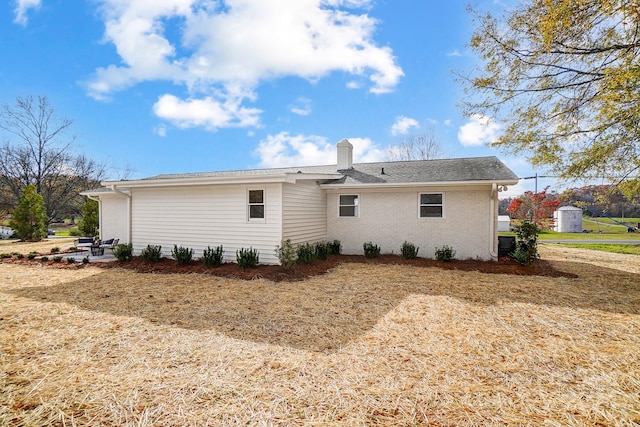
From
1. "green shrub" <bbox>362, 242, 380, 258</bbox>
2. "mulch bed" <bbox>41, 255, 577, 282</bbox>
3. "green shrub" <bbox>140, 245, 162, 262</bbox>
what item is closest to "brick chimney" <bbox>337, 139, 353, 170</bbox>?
"green shrub" <bbox>362, 242, 380, 258</bbox>

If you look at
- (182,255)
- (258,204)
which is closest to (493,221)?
(258,204)

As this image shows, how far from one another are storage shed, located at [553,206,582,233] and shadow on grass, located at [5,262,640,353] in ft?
90.2

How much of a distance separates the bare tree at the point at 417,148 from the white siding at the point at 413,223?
1541cm

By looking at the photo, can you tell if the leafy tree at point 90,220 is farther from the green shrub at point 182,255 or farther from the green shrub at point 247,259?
the green shrub at point 247,259

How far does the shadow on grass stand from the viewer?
4.79 meters

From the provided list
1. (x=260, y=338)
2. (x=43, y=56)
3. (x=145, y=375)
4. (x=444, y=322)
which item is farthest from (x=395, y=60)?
(x=43, y=56)

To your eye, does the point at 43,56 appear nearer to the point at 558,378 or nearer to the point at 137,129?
the point at 137,129

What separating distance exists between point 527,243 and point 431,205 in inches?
122

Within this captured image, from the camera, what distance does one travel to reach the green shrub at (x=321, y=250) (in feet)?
35.1

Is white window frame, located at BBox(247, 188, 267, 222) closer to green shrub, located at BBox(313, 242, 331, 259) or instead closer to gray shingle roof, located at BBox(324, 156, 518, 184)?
green shrub, located at BBox(313, 242, 331, 259)

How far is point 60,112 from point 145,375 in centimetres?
3104

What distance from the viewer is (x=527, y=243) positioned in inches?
379

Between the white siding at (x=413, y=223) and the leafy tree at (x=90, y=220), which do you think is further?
the leafy tree at (x=90, y=220)

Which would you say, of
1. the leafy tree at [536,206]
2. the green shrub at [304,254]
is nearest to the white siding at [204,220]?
the green shrub at [304,254]
